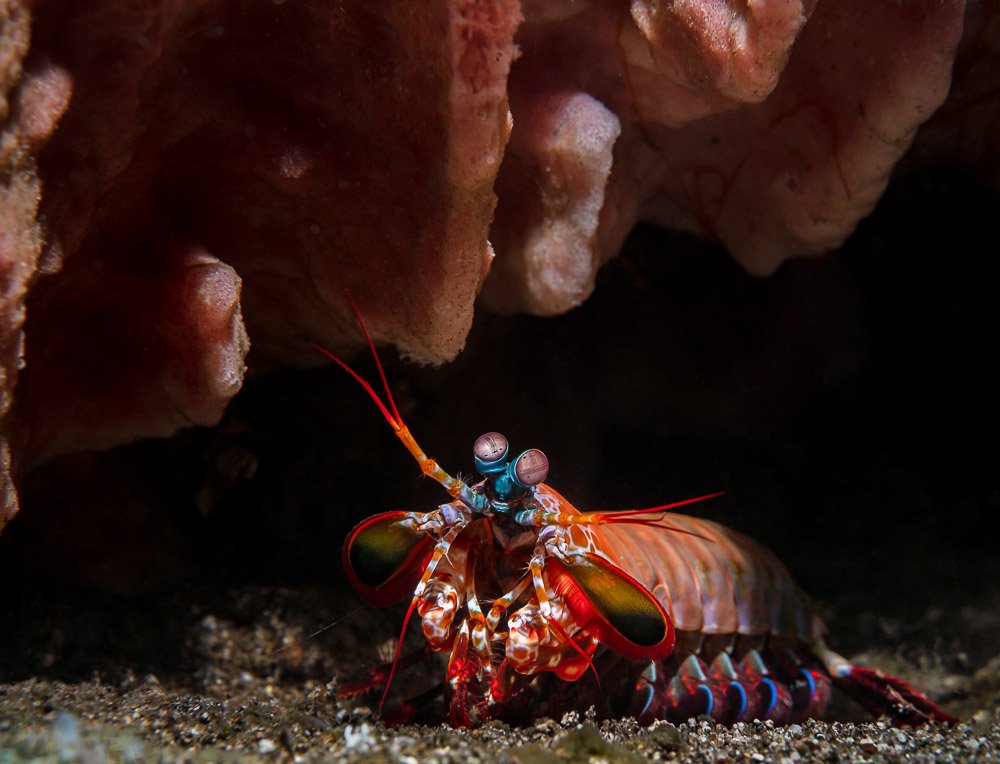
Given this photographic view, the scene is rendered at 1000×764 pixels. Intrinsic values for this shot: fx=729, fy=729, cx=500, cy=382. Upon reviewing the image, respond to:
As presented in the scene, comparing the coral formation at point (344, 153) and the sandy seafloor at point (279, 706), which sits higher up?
the coral formation at point (344, 153)

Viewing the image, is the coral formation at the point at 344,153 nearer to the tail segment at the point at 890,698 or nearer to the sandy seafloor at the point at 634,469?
the sandy seafloor at the point at 634,469

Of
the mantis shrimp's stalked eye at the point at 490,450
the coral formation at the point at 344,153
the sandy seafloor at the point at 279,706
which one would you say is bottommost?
the sandy seafloor at the point at 279,706

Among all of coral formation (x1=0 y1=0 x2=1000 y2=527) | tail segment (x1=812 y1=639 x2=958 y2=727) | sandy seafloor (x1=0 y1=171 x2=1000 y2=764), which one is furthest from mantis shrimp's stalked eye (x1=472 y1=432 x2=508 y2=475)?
tail segment (x1=812 y1=639 x2=958 y2=727)

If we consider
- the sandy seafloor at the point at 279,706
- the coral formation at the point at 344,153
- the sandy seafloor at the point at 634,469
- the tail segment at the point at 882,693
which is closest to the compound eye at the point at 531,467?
the coral formation at the point at 344,153

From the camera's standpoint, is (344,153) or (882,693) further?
(882,693)

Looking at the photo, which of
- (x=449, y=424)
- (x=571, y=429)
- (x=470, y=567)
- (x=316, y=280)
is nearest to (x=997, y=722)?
(x=470, y=567)

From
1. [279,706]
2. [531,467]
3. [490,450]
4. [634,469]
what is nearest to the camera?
[531,467]

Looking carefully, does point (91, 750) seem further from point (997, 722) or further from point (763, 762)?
point (997, 722)

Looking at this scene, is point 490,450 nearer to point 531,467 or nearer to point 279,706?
point 531,467

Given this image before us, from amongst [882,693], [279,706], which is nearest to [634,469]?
[882,693]
